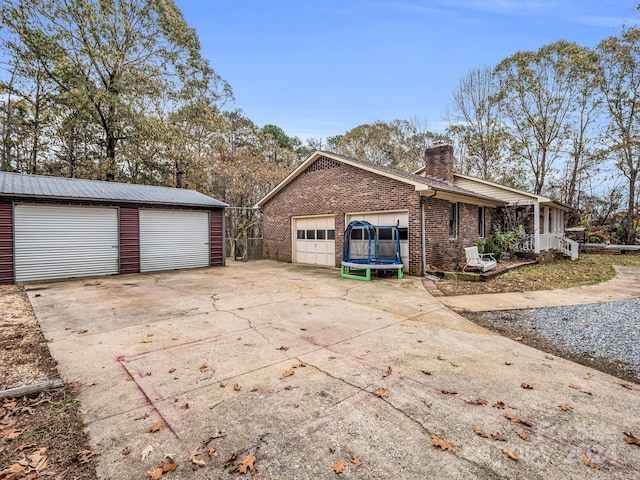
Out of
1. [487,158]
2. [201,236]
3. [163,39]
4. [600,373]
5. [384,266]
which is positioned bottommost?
[600,373]

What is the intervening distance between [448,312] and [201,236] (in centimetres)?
1068

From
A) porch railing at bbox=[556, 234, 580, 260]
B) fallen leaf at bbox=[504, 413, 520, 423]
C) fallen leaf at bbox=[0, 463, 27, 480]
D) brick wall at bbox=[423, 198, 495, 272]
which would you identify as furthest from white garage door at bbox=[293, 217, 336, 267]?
porch railing at bbox=[556, 234, 580, 260]

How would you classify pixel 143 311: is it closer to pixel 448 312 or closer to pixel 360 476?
pixel 360 476

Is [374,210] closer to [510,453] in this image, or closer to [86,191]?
[510,453]

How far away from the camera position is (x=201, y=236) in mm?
13570

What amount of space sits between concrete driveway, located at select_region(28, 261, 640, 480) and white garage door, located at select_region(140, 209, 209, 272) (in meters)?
6.46

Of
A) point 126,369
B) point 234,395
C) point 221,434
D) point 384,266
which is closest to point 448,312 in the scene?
point 384,266

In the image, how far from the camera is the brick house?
1065 cm

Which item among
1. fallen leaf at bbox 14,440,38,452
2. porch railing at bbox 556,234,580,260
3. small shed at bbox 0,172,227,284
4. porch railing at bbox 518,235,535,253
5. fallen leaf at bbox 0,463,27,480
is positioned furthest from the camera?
porch railing at bbox 556,234,580,260

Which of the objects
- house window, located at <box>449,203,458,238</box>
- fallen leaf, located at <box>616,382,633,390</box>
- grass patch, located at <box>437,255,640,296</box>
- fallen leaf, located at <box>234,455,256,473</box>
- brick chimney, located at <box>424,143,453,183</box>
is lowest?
fallen leaf, located at <box>616,382,633,390</box>

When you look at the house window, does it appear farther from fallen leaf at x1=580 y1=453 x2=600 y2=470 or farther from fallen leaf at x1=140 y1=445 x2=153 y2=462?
fallen leaf at x1=140 y1=445 x2=153 y2=462

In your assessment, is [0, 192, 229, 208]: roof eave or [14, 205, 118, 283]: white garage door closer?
[0, 192, 229, 208]: roof eave

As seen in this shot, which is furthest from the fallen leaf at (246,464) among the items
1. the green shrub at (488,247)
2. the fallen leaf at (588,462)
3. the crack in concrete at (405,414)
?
the green shrub at (488,247)

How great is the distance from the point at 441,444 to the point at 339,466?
79cm
